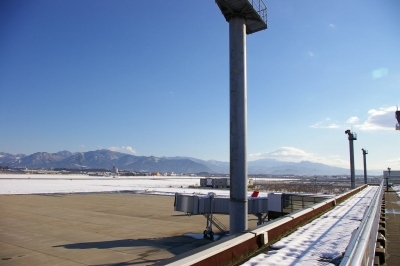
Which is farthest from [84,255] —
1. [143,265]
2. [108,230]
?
[108,230]

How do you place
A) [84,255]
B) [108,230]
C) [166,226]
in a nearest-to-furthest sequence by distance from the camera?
1. [84,255]
2. [108,230]
3. [166,226]

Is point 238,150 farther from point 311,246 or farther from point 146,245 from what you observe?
point 146,245

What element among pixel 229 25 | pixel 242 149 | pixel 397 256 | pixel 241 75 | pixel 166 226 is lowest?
pixel 166 226

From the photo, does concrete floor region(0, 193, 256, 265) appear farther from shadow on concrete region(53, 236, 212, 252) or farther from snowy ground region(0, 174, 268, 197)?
snowy ground region(0, 174, 268, 197)

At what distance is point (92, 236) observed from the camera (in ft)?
65.5

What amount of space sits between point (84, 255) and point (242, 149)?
396 inches

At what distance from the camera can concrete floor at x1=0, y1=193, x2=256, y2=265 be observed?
15204 millimetres

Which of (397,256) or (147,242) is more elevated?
(397,256)

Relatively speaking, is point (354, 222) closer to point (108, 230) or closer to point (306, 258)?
point (306, 258)

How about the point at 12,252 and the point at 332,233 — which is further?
the point at 12,252

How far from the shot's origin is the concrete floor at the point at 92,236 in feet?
49.9

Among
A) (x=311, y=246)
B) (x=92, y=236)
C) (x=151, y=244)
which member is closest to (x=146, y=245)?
(x=151, y=244)

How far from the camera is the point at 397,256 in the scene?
9.46 m

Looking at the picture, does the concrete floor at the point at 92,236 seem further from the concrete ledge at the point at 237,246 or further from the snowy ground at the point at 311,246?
the snowy ground at the point at 311,246
